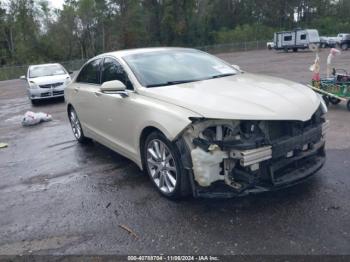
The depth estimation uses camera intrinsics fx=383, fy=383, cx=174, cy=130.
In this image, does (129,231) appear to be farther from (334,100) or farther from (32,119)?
(32,119)

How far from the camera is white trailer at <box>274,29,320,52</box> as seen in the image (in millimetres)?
39344

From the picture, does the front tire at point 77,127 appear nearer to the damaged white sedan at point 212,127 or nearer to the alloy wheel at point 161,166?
the damaged white sedan at point 212,127

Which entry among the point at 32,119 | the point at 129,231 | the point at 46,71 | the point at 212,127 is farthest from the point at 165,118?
the point at 46,71

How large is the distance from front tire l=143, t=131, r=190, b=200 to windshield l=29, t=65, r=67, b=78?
11210 mm

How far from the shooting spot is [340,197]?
4.14 metres

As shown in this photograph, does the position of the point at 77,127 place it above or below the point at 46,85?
below

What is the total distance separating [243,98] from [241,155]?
683mm

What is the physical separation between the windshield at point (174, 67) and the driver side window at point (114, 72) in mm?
145

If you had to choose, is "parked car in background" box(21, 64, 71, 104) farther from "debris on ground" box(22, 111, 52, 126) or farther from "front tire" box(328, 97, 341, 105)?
"front tire" box(328, 97, 341, 105)

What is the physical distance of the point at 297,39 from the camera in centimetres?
4003

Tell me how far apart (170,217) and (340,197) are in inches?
73.0

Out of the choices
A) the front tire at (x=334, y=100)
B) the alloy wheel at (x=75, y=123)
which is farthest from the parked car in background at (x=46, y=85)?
the front tire at (x=334, y=100)

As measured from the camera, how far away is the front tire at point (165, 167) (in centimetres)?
403

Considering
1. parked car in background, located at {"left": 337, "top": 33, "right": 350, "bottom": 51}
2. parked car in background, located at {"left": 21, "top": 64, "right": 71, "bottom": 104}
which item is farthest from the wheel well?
parked car in background, located at {"left": 337, "top": 33, "right": 350, "bottom": 51}
